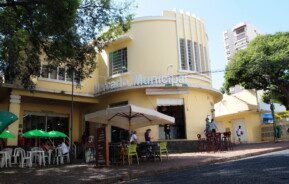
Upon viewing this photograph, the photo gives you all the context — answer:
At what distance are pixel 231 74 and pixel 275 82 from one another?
4.18m

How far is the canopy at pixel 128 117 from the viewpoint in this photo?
1211 cm

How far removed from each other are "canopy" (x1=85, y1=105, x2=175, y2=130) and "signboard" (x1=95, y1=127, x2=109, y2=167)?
64cm

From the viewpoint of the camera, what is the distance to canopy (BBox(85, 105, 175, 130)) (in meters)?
12.1

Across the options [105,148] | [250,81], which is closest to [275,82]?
[250,81]

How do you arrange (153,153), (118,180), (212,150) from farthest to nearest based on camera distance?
(212,150) < (153,153) < (118,180)

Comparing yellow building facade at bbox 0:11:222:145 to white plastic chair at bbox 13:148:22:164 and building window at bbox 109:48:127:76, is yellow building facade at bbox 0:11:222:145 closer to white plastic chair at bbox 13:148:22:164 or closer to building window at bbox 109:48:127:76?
building window at bbox 109:48:127:76

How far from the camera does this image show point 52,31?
38.8 ft

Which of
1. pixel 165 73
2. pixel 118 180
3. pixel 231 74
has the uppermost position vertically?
pixel 231 74

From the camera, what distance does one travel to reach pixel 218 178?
23.7 feet

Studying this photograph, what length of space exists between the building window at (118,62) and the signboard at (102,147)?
8.13m

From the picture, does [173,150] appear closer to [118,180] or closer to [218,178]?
[118,180]

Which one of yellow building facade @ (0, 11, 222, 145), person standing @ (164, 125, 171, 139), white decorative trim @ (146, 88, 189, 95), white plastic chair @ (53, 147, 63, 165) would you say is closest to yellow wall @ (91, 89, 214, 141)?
yellow building facade @ (0, 11, 222, 145)

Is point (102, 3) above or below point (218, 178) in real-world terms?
above

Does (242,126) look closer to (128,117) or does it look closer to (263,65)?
(263,65)
